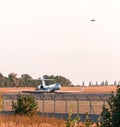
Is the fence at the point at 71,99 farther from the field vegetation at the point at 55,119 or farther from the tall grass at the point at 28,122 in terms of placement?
the field vegetation at the point at 55,119

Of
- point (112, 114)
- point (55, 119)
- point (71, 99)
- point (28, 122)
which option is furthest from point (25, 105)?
point (112, 114)

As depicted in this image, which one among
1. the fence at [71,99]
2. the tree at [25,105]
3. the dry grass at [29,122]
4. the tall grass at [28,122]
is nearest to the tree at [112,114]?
the fence at [71,99]

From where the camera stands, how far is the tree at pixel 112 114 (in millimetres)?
9141

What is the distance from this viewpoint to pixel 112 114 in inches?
367

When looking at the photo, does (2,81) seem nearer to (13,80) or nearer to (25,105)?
(13,80)

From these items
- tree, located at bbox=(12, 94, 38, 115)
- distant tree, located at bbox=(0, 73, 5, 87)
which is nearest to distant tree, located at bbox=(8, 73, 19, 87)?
distant tree, located at bbox=(0, 73, 5, 87)

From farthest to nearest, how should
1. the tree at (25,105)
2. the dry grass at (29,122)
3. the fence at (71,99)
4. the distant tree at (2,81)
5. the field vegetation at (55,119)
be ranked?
the distant tree at (2,81), the fence at (71,99), the tree at (25,105), the dry grass at (29,122), the field vegetation at (55,119)

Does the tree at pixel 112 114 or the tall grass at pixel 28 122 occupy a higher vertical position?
the tree at pixel 112 114

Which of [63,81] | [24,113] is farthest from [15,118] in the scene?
[63,81]

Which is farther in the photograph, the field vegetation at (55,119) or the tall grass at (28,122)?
the tall grass at (28,122)

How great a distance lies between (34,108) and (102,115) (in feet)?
98.2

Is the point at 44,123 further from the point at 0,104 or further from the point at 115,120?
the point at 115,120

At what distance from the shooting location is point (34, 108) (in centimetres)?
3912

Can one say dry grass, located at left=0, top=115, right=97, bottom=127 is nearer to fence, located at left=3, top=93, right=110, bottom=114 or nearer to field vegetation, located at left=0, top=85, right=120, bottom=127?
field vegetation, located at left=0, top=85, right=120, bottom=127
